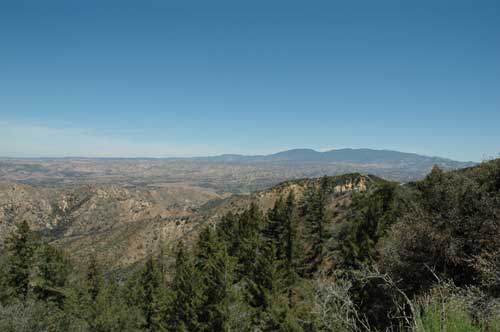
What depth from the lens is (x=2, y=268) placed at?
32.3 meters

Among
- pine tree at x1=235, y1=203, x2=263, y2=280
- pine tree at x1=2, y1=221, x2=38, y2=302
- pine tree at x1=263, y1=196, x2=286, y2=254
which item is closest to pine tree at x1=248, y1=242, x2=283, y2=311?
pine tree at x1=235, y1=203, x2=263, y2=280

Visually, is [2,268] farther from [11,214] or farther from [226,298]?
[11,214]

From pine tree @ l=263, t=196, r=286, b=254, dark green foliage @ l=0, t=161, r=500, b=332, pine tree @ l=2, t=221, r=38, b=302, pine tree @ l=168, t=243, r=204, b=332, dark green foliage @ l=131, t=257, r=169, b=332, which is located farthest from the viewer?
pine tree @ l=263, t=196, r=286, b=254

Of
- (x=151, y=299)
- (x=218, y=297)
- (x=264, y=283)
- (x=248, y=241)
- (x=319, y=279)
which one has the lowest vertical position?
(x=151, y=299)

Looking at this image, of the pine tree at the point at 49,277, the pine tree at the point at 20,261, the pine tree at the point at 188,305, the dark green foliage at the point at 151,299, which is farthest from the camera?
the pine tree at the point at 49,277

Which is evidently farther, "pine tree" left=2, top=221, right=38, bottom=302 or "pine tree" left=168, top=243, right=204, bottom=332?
"pine tree" left=2, top=221, right=38, bottom=302

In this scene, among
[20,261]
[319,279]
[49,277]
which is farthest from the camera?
[49,277]

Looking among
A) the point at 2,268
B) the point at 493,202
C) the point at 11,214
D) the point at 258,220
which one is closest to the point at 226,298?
the point at 493,202

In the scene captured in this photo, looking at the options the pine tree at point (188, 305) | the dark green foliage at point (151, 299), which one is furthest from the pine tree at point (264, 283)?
the dark green foliage at point (151, 299)

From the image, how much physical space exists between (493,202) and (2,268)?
135ft

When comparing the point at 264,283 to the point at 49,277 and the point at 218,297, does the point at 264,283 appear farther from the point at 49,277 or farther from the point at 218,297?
the point at 49,277

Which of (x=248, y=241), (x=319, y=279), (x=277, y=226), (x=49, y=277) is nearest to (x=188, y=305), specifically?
(x=248, y=241)

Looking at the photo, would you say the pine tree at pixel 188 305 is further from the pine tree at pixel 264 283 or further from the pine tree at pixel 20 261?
the pine tree at pixel 20 261

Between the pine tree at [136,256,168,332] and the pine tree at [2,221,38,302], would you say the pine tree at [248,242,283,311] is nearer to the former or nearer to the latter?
the pine tree at [136,256,168,332]
